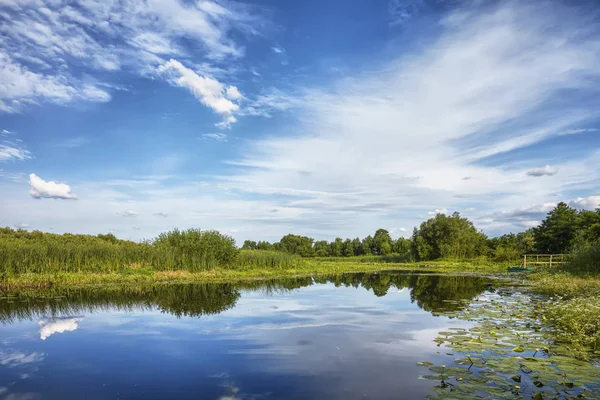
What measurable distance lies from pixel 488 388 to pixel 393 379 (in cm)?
189

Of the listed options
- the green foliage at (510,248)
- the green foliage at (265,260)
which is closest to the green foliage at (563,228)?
the green foliage at (510,248)

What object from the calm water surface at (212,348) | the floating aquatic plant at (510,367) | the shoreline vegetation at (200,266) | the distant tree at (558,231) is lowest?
the calm water surface at (212,348)

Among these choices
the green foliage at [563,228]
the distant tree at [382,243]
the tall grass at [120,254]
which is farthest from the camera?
the distant tree at [382,243]

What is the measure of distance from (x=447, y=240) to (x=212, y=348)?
71570 millimetres

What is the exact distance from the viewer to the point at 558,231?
60875 mm

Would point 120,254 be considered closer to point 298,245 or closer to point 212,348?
point 212,348

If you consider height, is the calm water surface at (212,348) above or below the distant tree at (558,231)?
below

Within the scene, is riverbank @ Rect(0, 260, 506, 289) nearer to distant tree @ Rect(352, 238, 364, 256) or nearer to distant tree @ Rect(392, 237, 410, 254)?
distant tree @ Rect(392, 237, 410, 254)

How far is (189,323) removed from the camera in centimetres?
1430

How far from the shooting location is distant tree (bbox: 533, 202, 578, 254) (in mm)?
58688

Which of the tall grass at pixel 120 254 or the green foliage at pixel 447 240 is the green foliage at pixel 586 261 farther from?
the green foliage at pixel 447 240

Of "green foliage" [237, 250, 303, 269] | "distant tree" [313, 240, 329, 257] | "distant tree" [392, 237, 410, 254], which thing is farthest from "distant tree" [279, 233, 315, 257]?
"green foliage" [237, 250, 303, 269]

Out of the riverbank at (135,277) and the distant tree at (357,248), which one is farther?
the distant tree at (357,248)

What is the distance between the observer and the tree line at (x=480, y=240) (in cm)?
5647
